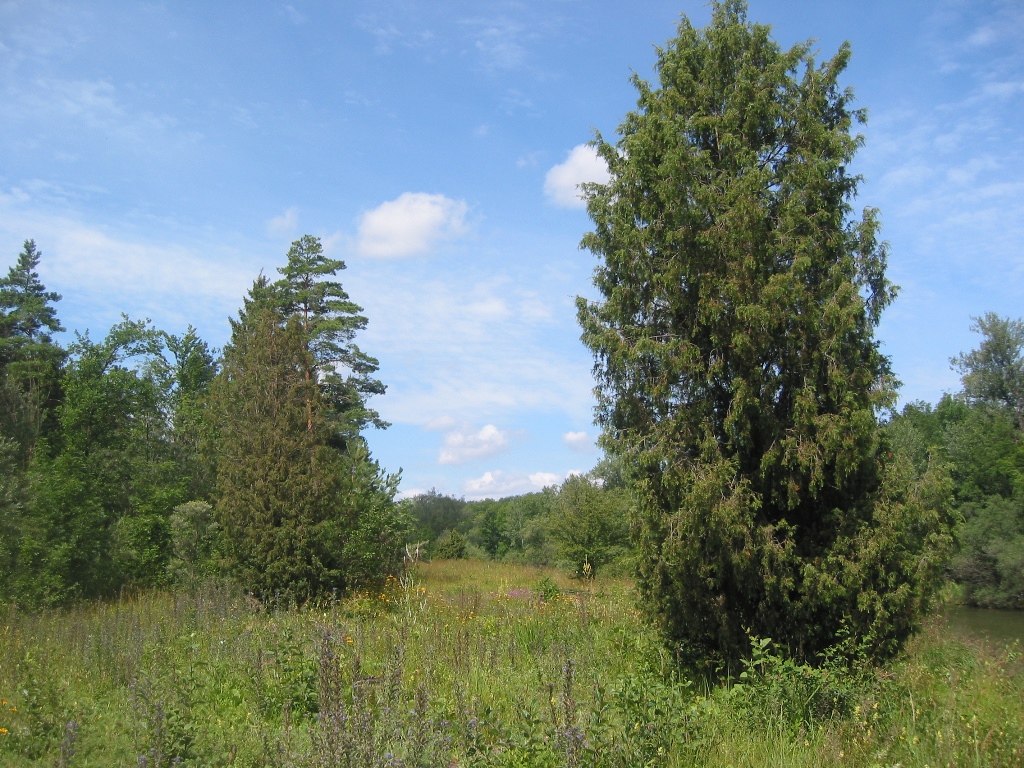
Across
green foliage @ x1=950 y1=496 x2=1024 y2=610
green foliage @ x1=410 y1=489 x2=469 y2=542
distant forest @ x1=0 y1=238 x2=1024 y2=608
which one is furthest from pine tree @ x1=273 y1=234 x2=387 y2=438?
green foliage @ x1=410 y1=489 x2=469 y2=542

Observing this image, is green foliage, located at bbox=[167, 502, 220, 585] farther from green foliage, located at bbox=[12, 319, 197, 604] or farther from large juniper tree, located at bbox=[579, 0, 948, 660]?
large juniper tree, located at bbox=[579, 0, 948, 660]

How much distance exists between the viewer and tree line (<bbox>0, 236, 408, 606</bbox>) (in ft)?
46.2

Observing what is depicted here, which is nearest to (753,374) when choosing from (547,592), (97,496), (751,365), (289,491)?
(751,365)

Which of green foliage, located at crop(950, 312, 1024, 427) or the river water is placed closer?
the river water

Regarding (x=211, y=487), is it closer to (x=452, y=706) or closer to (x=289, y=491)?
(x=289, y=491)

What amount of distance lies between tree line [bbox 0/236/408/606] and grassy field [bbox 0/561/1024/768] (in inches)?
218

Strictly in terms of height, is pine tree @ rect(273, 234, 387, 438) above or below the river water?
above

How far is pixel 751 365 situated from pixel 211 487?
71.8ft

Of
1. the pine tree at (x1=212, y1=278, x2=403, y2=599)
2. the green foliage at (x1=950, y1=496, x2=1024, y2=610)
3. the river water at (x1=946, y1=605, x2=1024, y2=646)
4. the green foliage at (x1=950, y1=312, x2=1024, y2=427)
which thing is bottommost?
the river water at (x1=946, y1=605, x2=1024, y2=646)

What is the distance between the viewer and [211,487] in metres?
24.8

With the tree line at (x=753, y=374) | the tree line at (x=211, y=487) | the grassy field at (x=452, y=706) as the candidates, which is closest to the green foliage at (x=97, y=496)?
the tree line at (x=211, y=487)

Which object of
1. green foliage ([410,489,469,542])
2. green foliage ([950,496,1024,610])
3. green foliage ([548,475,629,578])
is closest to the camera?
green foliage ([548,475,629,578])

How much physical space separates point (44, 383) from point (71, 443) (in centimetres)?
1276

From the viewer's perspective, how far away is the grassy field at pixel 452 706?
391 cm
